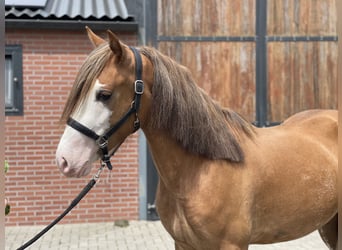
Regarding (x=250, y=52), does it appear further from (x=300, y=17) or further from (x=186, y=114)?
(x=186, y=114)

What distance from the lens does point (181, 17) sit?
19.2 feet

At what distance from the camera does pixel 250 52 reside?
6000 millimetres

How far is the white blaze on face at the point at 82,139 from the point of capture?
6.31 ft

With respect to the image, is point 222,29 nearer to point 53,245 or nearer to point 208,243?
point 53,245

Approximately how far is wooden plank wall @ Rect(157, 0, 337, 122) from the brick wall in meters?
1.38

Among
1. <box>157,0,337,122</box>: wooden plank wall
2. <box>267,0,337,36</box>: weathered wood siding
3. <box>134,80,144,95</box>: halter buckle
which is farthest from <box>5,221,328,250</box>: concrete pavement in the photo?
<box>134,80,144,95</box>: halter buckle

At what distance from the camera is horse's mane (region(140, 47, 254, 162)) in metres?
2.08

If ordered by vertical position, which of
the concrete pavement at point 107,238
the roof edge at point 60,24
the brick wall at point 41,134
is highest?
the roof edge at point 60,24

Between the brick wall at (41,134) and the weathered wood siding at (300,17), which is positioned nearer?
the brick wall at (41,134)

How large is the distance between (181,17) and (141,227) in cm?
296

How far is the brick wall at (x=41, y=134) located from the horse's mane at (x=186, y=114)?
3.67 meters

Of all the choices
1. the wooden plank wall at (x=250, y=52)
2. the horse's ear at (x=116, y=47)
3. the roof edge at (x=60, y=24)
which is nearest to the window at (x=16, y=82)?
the roof edge at (x=60, y=24)

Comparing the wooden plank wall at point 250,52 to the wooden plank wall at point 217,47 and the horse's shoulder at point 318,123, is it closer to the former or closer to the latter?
the wooden plank wall at point 217,47

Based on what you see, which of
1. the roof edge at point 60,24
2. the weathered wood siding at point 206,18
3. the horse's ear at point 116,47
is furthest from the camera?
the weathered wood siding at point 206,18
